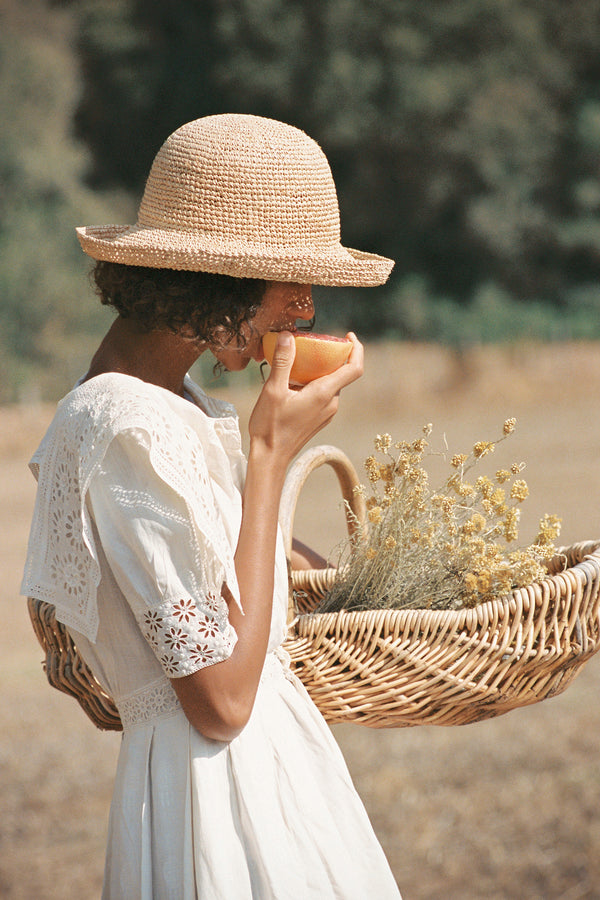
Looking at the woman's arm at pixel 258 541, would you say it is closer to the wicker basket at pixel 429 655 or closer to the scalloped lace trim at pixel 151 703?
the scalloped lace trim at pixel 151 703

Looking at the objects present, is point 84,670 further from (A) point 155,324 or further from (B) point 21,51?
(B) point 21,51

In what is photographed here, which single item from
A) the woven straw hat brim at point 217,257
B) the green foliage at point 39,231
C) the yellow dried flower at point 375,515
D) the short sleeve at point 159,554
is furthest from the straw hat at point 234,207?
the green foliage at point 39,231

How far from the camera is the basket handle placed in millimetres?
1425

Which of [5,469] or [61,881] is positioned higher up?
[61,881]

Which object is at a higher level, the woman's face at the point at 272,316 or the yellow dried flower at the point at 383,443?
the woman's face at the point at 272,316

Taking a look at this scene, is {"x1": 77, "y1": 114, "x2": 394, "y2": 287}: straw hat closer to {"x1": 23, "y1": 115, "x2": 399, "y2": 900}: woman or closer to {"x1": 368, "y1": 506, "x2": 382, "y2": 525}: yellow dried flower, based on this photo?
{"x1": 23, "y1": 115, "x2": 399, "y2": 900}: woman

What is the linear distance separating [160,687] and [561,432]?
35.5 ft

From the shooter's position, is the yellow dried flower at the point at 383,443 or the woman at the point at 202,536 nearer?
the woman at the point at 202,536

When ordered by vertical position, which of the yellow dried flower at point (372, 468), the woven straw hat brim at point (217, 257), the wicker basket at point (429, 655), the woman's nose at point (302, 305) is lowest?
the wicker basket at point (429, 655)

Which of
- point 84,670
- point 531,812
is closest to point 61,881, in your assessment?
point 531,812

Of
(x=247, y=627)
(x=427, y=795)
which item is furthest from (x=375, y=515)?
(x=427, y=795)

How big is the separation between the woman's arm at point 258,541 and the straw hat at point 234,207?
104mm

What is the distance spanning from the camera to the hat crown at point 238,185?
1154 millimetres

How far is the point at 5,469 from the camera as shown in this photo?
1038 centimetres
